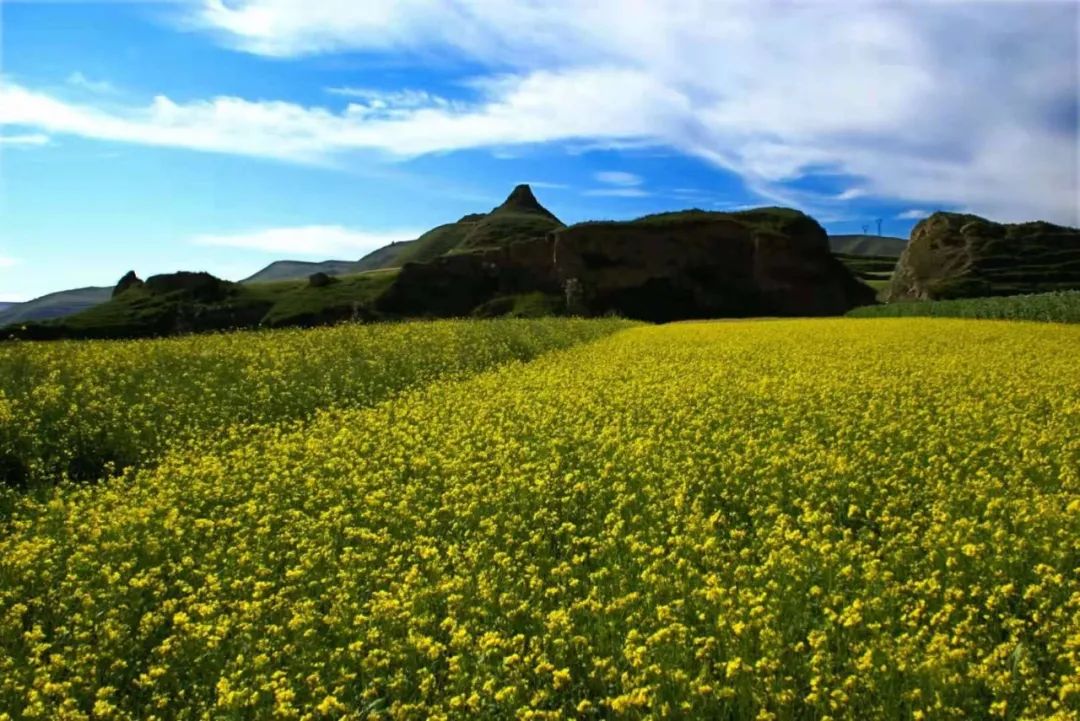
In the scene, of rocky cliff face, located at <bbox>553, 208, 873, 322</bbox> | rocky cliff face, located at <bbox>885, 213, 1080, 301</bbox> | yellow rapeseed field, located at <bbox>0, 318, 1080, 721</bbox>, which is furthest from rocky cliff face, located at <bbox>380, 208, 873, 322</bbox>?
yellow rapeseed field, located at <bbox>0, 318, 1080, 721</bbox>

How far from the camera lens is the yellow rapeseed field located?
412cm

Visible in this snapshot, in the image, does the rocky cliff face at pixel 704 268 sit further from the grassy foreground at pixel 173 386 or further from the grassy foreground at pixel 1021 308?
the grassy foreground at pixel 173 386

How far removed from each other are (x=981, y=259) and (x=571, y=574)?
3212 inches

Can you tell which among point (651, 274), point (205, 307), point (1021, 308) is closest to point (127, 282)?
point (205, 307)

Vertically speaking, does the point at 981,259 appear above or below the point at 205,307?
above

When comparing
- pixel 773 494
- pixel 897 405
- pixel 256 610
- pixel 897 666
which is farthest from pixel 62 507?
pixel 897 405

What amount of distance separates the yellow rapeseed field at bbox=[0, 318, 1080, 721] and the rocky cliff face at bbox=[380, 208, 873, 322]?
199ft

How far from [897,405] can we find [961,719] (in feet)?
25.1

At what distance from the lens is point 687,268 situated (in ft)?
244

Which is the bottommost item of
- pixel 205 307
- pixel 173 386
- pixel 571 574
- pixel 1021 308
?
pixel 571 574

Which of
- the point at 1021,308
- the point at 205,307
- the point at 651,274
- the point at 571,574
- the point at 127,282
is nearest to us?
the point at 571,574

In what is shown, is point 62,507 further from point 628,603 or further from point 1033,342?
point 1033,342

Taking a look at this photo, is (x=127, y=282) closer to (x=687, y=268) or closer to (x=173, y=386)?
(x=687, y=268)

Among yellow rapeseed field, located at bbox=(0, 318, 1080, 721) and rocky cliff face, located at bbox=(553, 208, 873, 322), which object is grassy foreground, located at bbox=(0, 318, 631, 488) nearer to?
yellow rapeseed field, located at bbox=(0, 318, 1080, 721)
